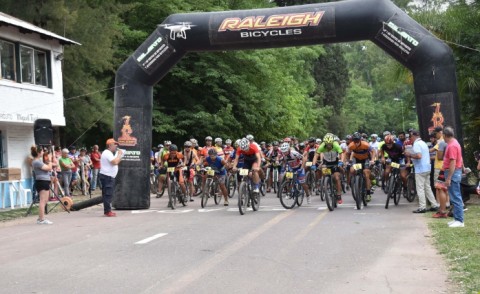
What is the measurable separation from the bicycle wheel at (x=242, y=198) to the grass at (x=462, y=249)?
14.1 feet

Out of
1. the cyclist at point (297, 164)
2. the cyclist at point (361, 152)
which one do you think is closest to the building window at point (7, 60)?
the cyclist at point (297, 164)

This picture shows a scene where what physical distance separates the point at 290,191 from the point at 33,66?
11.7 meters

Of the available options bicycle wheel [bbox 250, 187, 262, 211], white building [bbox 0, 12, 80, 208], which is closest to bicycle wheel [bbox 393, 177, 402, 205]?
bicycle wheel [bbox 250, 187, 262, 211]

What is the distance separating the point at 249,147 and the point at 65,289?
938 cm

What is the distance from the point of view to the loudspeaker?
18.5m

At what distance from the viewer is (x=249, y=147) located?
16.5 metres

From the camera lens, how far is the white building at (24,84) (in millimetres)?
21969

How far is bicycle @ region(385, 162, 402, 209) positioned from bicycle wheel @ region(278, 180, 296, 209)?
7.75 feet

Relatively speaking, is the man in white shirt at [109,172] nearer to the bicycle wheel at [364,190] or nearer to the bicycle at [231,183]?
the bicycle at [231,183]

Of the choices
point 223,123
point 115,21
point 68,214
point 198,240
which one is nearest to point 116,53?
point 115,21

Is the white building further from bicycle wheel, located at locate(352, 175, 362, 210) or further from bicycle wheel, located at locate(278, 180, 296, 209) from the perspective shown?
bicycle wheel, located at locate(352, 175, 362, 210)

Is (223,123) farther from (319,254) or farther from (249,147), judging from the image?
(319,254)

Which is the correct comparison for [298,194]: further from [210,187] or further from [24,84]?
[24,84]

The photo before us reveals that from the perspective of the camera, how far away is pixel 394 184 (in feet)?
56.3
